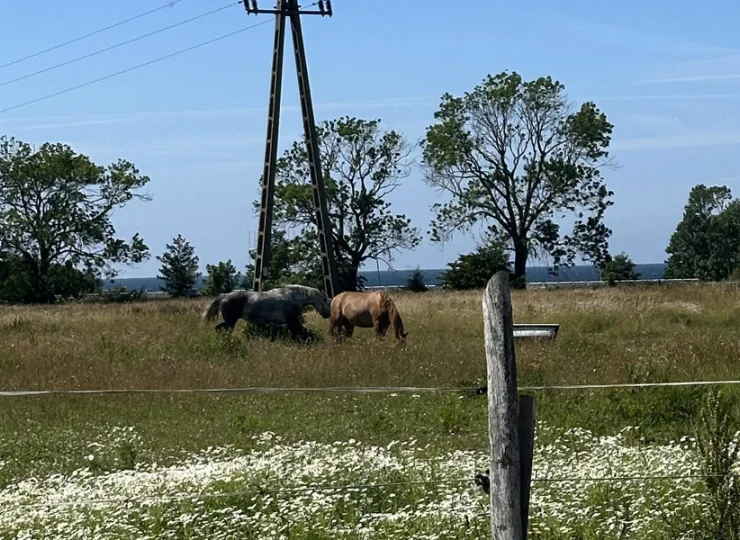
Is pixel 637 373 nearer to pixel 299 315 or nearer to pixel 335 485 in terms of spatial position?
pixel 335 485

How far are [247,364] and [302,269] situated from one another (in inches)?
1890

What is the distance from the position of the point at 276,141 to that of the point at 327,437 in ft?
60.3

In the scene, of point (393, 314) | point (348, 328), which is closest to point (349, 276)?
point (348, 328)

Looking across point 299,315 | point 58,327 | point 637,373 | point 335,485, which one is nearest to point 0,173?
point 58,327

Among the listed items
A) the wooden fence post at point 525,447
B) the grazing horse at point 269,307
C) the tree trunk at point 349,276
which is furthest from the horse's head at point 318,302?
the tree trunk at point 349,276

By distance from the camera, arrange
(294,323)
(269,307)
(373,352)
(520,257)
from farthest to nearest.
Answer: (520,257) < (269,307) < (294,323) < (373,352)

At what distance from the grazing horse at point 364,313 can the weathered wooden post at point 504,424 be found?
17.1 meters

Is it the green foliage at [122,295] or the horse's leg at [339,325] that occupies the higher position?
the green foliage at [122,295]

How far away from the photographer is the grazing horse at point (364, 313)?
2314 cm

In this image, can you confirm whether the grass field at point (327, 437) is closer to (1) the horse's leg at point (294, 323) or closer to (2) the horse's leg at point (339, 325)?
(2) the horse's leg at point (339, 325)

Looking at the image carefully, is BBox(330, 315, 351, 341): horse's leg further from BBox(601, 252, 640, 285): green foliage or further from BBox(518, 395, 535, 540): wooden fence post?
BBox(601, 252, 640, 285): green foliage

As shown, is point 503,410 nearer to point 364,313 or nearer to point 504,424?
point 504,424

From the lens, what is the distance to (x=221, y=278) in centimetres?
6400

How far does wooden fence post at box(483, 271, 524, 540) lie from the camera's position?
510 cm
